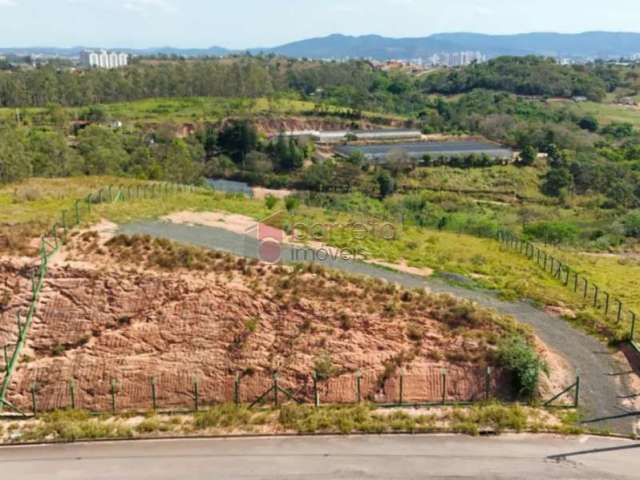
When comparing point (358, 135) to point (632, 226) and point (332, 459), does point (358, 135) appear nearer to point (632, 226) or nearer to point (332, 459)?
point (632, 226)

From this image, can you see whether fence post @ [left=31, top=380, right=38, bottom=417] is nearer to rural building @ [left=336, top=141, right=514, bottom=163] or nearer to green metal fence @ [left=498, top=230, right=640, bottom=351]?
green metal fence @ [left=498, top=230, right=640, bottom=351]

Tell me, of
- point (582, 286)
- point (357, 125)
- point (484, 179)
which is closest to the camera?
point (582, 286)

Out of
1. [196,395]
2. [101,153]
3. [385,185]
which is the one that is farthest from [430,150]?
[196,395]

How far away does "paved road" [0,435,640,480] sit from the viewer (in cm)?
1366

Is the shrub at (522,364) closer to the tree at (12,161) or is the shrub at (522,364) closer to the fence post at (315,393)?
the fence post at (315,393)

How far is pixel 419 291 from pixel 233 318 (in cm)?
606

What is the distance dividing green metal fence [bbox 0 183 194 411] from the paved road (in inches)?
147

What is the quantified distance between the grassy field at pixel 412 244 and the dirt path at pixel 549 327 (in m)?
0.99

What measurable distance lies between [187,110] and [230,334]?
269 feet

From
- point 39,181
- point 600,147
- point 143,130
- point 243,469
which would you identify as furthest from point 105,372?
point 600,147

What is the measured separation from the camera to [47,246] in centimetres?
2139

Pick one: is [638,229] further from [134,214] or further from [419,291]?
[134,214]

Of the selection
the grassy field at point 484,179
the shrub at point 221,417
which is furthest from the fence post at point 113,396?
the grassy field at point 484,179

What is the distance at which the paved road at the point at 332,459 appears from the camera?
13.7 meters
